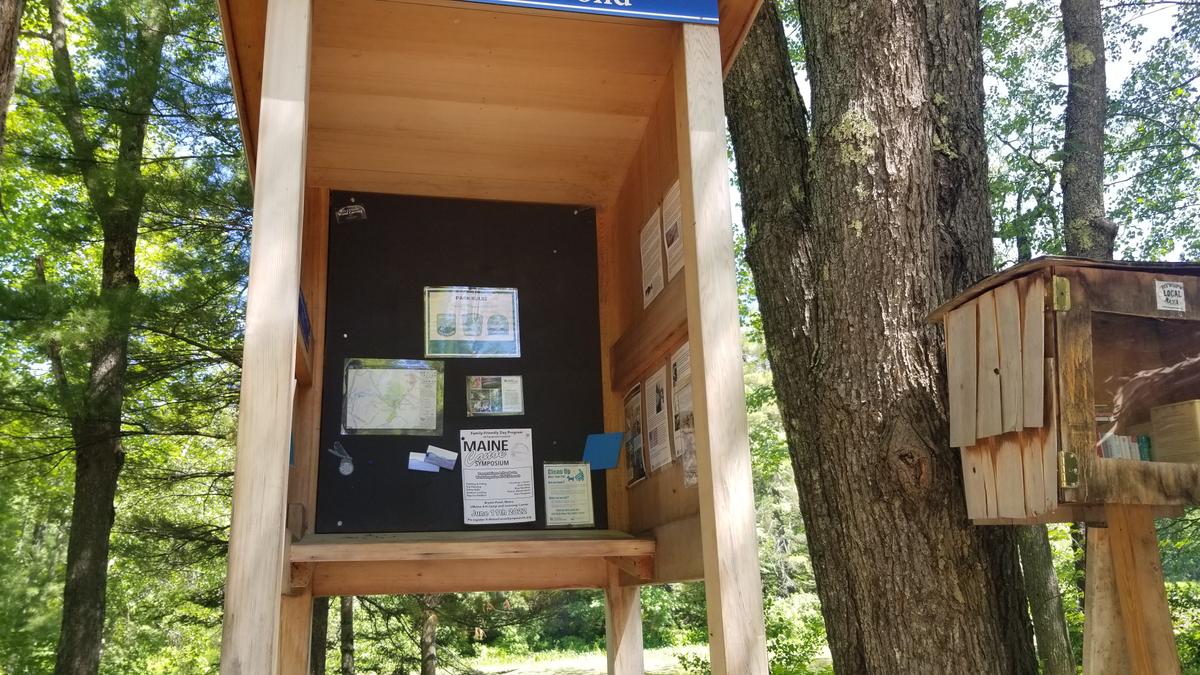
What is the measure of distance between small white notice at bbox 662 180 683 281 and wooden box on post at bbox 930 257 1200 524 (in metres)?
0.80

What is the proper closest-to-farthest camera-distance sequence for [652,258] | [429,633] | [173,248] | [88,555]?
[652,258] < [88,555] < [173,248] < [429,633]

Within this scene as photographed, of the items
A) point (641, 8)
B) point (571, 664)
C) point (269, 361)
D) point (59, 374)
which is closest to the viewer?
point (269, 361)

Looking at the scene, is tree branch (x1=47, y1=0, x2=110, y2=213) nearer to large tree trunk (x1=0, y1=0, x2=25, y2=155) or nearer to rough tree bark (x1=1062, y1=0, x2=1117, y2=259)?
large tree trunk (x1=0, y1=0, x2=25, y2=155)

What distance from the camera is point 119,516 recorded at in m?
9.69

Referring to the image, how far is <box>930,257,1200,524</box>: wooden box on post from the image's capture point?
6.29 feet

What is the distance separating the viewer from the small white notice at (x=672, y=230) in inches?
75.2

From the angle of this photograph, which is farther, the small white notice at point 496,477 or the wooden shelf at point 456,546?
the small white notice at point 496,477

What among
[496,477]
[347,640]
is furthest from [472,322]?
[347,640]

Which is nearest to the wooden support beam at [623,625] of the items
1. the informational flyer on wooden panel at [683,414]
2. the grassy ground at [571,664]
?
the informational flyer on wooden panel at [683,414]

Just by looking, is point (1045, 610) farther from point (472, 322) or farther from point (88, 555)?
point (88, 555)

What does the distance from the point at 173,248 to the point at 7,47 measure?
616 centimetres

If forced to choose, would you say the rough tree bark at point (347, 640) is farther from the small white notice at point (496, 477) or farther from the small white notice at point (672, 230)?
the small white notice at point (672, 230)

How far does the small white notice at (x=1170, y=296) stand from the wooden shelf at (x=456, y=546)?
1.36 m

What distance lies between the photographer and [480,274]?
94.9 inches
